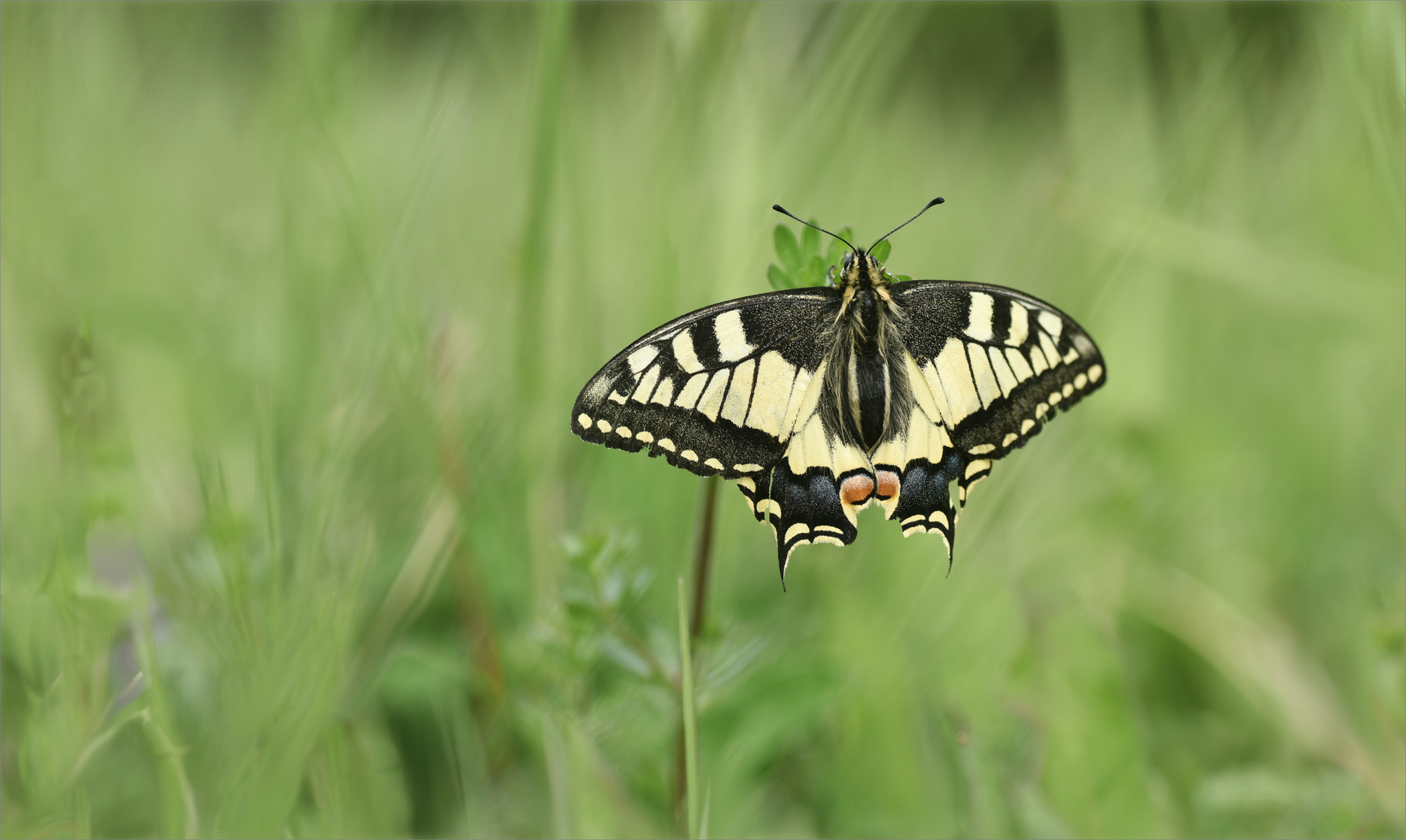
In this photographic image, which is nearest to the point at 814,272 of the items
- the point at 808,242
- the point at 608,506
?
the point at 808,242

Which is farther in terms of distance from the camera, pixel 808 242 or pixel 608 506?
pixel 608 506

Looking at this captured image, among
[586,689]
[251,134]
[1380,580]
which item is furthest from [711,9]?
[251,134]

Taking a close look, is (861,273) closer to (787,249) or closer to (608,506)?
(787,249)

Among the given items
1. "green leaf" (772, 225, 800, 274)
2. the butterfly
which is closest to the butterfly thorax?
the butterfly

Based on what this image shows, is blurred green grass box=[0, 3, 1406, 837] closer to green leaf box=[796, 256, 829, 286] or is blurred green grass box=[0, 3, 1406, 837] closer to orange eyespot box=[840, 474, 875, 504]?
orange eyespot box=[840, 474, 875, 504]

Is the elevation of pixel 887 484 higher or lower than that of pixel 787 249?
lower

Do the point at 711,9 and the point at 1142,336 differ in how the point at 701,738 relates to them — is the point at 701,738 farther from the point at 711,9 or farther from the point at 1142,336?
the point at 1142,336

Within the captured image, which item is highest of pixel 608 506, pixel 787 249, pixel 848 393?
pixel 787 249
